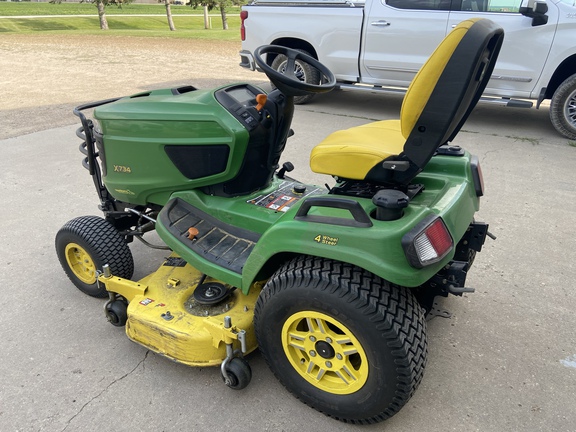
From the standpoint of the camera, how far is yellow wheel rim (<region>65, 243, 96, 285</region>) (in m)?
3.08

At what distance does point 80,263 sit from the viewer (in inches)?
126

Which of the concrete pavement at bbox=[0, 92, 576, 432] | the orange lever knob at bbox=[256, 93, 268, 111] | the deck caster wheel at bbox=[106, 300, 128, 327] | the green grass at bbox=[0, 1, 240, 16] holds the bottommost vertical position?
the green grass at bbox=[0, 1, 240, 16]

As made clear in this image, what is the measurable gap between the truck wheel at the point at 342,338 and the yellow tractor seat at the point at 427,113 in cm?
48

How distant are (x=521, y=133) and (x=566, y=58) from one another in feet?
3.52

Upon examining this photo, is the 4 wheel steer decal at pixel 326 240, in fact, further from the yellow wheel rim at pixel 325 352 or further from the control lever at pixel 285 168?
the control lever at pixel 285 168

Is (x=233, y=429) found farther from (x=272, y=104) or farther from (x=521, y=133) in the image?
(x=521, y=133)

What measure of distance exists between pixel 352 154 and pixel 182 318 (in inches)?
47.1

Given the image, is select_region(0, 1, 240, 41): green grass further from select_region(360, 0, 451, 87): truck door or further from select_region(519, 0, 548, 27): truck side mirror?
select_region(519, 0, 548, 27): truck side mirror

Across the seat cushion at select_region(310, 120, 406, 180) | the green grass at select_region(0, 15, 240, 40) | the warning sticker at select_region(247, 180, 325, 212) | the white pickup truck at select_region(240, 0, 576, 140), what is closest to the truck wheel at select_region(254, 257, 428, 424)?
the seat cushion at select_region(310, 120, 406, 180)

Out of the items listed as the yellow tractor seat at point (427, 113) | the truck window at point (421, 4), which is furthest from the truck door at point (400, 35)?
the yellow tractor seat at point (427, 113)

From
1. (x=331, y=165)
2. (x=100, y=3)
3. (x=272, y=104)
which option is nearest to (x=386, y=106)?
(x=272, y=104)

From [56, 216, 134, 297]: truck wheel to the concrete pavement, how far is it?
142mm

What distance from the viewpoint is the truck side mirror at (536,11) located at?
611cm

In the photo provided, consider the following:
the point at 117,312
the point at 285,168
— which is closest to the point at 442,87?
the point at 285,168
